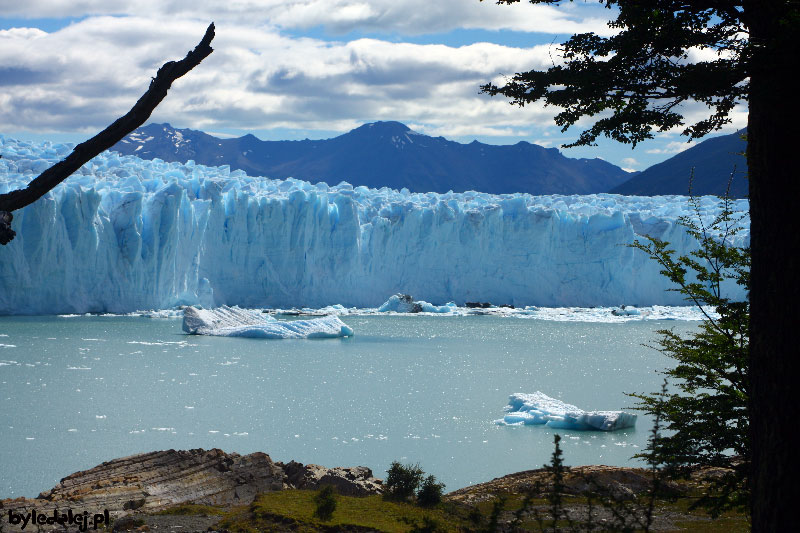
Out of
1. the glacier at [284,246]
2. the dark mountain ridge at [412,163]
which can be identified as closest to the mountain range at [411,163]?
the dark mountain ridge at [412,163]

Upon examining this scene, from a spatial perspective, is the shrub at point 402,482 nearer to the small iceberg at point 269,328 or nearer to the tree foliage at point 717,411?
the tree foliage at point 717,411

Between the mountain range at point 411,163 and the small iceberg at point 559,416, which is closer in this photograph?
the small iceberg at point 559,416

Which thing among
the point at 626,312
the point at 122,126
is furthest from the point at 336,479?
the point at 626,312

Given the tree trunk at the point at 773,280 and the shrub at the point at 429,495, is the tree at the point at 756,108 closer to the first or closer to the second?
the tree trunk at the point at 773,280

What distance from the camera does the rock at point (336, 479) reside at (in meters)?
5.32

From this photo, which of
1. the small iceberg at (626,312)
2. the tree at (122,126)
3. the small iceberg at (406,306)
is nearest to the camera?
the tree at (122,126)

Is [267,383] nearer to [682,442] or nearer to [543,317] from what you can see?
[682,442]

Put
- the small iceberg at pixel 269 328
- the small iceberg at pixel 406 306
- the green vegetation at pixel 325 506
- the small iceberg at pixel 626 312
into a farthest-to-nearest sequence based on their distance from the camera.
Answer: the small iceberg at pixel 406 306 → the small iceberg at pixel 626 312 → the small iceberg at pixel 269 328 → the green vegetation at pixel 325 506

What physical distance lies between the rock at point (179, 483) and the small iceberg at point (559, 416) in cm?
492

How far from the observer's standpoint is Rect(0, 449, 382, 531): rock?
4.84m

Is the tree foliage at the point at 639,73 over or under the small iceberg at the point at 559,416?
over

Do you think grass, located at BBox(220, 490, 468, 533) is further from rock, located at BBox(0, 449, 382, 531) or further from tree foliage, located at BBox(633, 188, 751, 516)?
tree foliage, located at BBox(633, 188, 751, 516)

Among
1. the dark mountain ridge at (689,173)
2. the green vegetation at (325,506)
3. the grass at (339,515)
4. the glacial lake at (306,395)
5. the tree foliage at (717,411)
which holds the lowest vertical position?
the glacial lake at (306,395)

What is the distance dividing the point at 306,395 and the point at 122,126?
34.7 ft
